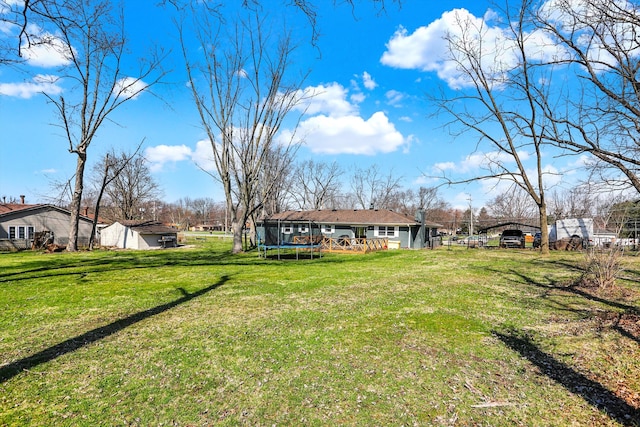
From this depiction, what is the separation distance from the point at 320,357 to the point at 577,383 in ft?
10.9

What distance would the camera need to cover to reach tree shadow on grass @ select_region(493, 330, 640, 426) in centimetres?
346

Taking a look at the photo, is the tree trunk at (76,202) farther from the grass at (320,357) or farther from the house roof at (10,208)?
the grass at (320,357)

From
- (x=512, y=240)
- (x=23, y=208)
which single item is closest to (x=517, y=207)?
(x=512, y=240)

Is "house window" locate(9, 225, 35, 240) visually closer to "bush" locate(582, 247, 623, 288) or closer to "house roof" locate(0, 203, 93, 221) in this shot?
"house roof" locate(0, 203, 93, 221)

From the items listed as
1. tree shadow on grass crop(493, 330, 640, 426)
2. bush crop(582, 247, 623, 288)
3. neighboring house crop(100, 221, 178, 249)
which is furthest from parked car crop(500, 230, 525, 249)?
neighboring house crop(100, 221, 178, 249)

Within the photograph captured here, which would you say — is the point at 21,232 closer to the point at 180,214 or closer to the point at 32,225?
the point at 32,225

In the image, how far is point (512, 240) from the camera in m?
28.4

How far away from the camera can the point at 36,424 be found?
10.8ft

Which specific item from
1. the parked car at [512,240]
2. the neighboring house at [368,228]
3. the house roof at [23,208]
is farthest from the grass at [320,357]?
the house roof at [23,208]

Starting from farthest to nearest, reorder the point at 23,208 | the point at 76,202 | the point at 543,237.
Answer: the point at 23,208
the point at 76,202
the point at 543,237

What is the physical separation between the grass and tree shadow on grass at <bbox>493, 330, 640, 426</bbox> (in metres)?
0.02

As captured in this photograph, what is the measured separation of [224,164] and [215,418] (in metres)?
20.9

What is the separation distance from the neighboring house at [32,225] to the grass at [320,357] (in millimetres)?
20610

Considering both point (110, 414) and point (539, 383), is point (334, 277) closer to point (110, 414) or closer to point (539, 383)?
point (539, 383)
